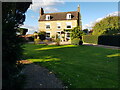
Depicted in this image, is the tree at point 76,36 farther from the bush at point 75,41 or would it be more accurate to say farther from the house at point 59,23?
the house at point 59,23

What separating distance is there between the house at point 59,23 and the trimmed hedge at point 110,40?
1120 cm

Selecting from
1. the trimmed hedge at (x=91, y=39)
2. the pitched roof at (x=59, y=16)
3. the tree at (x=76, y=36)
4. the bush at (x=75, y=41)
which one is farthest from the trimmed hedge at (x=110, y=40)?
the pitched roof at (x=59, y=16)

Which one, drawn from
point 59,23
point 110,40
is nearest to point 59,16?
point 59,23

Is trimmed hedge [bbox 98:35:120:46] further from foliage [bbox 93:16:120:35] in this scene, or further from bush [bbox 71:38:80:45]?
foliage [bbox 93:16:120:35]

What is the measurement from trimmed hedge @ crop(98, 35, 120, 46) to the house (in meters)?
11.2

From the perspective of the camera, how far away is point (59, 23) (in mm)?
33562

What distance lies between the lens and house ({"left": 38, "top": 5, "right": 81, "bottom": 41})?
3244 centimetres

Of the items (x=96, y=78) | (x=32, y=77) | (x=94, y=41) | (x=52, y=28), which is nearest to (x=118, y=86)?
(x=96, y=78)

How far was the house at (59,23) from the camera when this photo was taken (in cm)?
3244

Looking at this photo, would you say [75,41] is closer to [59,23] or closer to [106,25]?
[59,23]

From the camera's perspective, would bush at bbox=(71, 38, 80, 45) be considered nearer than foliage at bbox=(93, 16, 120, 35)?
Yes

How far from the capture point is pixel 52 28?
34.2m

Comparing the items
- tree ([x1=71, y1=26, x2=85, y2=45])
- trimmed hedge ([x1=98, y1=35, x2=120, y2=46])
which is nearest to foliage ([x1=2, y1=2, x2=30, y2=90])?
tree ([x1=71, y1=26, x2=85, y2=45])

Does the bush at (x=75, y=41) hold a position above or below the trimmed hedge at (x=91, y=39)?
below
